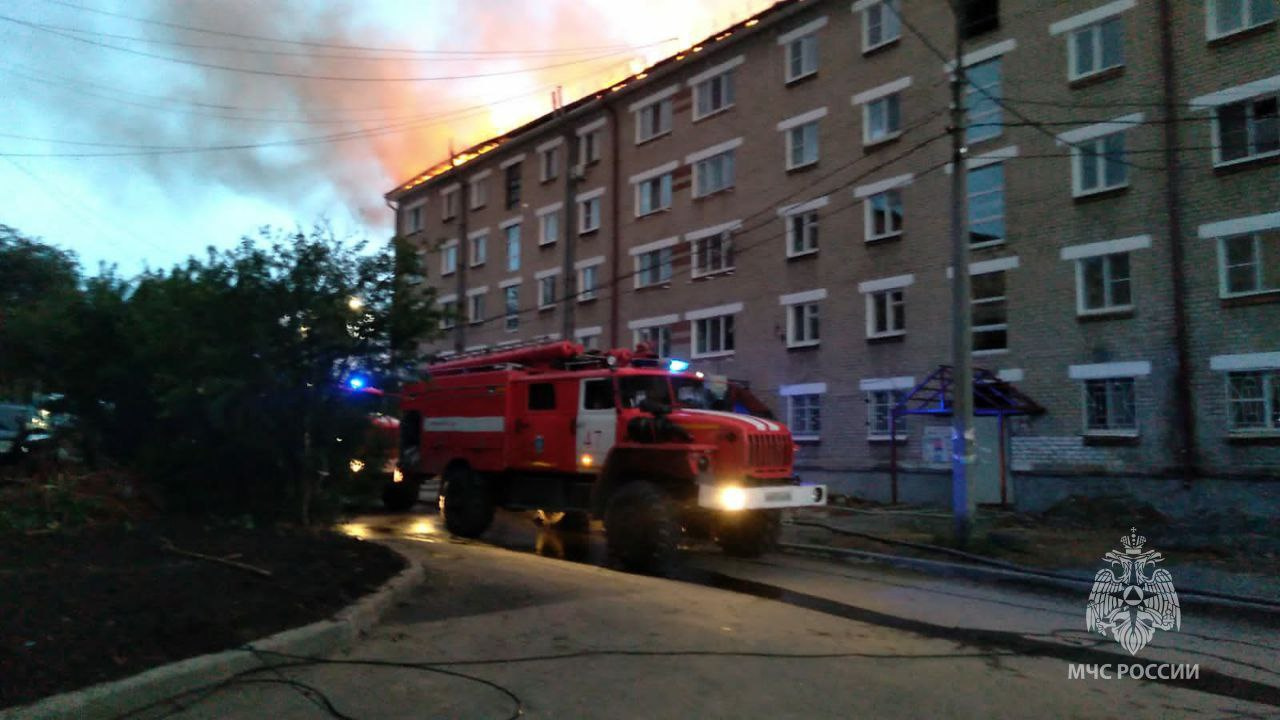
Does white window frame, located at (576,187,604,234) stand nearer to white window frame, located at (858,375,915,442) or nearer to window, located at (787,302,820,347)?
window, located at (787,302,820,347)

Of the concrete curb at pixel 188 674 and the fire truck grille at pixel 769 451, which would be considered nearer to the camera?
the concrete curb at pixel 188 674

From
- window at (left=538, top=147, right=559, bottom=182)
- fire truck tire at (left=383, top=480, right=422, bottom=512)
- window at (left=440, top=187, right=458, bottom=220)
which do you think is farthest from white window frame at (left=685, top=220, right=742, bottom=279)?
window at (left=440, top=187, right=458, bottom=220)

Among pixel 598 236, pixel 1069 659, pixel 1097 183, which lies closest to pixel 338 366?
pixel 1069 659

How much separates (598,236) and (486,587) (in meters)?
26.6

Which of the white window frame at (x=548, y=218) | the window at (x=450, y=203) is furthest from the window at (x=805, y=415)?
the window at (x=450, y=203)

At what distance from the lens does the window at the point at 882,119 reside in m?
25.0

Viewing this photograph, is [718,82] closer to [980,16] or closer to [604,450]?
[980,16]

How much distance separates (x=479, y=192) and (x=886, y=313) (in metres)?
22.7

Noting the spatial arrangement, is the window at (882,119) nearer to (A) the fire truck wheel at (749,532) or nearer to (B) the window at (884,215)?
(B) the window at (884,215)

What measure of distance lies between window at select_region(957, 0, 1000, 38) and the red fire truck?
1427cm

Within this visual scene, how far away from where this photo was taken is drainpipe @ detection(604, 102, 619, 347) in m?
33.7

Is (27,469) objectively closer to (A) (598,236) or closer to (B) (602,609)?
(B) (602,609)

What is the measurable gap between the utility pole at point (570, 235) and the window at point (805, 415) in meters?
10.8

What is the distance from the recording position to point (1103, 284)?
20.8m
